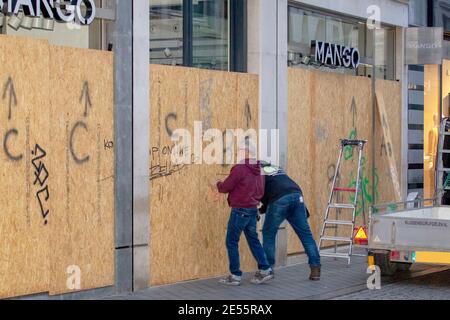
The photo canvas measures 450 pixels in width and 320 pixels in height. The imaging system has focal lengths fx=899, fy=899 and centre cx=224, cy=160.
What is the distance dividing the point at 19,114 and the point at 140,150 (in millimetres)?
1840

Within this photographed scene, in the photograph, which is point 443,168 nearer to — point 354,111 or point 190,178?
point 354,111

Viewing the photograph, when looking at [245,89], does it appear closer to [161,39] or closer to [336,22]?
[161,39]

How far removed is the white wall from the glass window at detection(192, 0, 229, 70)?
1636 millimetres

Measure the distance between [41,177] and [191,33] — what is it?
3451mm

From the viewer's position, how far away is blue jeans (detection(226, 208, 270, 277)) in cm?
1105

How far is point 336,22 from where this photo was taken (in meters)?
15.0

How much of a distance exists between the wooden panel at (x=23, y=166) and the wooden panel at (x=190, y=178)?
5.74ft

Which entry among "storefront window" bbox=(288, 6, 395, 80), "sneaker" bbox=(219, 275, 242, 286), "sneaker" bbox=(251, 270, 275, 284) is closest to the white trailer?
"sneaker" bbox=(251, 270, 275, 284)

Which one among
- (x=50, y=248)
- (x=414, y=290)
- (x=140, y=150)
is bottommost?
(x=414, y=290)

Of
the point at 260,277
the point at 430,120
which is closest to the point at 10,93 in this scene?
the point at 260,277

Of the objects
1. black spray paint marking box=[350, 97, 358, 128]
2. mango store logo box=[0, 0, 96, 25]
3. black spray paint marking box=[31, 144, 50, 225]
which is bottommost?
black spray paint marking box=[31, 144, 50, 225]

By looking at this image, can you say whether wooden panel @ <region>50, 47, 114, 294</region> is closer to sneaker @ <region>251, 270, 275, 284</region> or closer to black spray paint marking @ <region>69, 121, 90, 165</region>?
black spray paint marking @ <region>69, 121, 90, 165</region>

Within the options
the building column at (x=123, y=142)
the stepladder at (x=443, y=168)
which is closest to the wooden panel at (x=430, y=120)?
the stepladder at (x=443, y=168)
